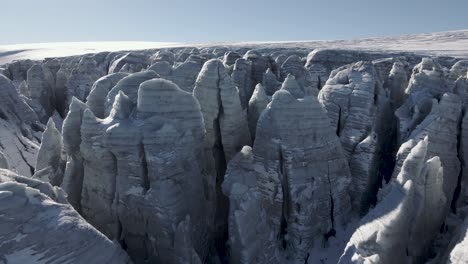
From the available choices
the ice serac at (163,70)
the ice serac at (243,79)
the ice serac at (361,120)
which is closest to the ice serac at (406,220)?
the ice serac at (361,120)

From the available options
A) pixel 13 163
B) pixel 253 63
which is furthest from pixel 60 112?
Result: pixel 253 63

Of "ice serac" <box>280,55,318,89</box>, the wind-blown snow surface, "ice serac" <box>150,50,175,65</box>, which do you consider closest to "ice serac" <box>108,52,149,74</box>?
"ice serac" <box>150,50,175,65</box>

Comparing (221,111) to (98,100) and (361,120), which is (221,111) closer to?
(98,100)

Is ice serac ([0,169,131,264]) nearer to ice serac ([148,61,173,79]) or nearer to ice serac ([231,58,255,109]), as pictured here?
ice serac ([148,61,173,79])

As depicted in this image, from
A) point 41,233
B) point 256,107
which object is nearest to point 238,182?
point 256,107

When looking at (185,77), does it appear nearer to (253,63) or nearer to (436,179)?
(253,63)

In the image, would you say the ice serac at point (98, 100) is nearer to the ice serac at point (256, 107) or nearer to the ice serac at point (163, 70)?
the ice serac at point (163, 70)
